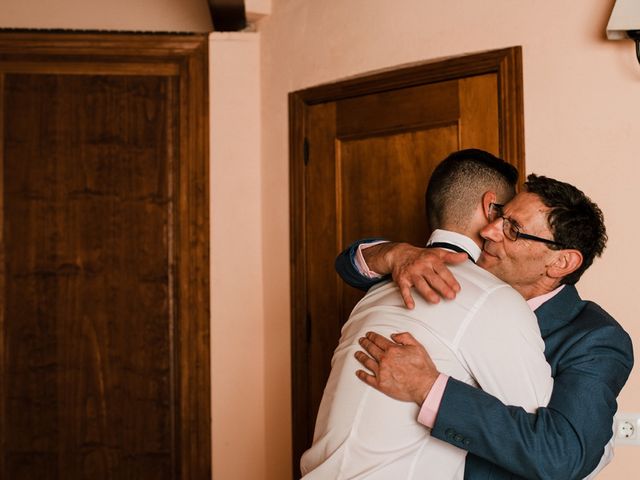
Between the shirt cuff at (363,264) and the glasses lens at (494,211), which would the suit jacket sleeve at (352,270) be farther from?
the glasses lens at (494,211)

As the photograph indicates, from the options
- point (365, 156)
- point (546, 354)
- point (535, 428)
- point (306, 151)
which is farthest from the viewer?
point (306, 151)

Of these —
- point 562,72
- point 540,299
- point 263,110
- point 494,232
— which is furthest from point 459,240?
point 263,110

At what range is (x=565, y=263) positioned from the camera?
5.74ft

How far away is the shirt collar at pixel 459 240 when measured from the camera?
5.78 ft

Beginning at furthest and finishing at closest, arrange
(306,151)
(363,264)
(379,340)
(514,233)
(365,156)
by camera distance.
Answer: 1. (306,151)
2. (365,156)
3. (363,264)
4. (514,233)
5. (379,340)

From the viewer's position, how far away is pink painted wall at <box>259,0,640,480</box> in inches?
92.0

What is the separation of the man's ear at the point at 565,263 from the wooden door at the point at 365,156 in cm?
82

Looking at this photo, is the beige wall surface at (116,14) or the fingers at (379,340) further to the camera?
the beige wall surface at (116,14)

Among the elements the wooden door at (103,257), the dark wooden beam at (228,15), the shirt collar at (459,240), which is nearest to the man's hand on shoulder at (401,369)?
the shirt collar at (459,240)

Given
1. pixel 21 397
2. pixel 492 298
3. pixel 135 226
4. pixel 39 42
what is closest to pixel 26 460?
pixel 21 397

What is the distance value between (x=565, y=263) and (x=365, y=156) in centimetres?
136

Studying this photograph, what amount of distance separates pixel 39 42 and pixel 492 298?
8.64 feet

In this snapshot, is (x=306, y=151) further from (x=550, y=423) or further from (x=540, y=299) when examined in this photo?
(x=550, y=423)

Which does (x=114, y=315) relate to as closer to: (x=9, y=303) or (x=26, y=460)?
(x=9, y=303)
